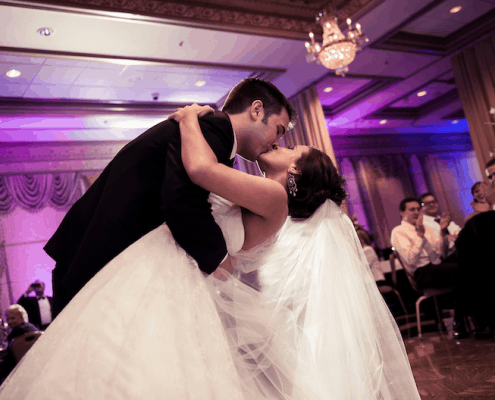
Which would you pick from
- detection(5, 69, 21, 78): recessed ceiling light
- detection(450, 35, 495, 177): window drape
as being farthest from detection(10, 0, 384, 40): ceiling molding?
detection(450, 35, 495, 177): window drape

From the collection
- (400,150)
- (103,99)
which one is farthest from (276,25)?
(400,150)

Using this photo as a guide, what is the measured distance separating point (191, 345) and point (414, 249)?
4.03 metres

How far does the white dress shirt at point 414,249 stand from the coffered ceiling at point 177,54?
3.00m

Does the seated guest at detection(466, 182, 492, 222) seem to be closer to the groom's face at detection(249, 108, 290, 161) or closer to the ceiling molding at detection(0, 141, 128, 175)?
the groom's face at detection(249, 108, 290, 161)

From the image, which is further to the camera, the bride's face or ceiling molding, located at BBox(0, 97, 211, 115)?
ceiling molding, located at BBox(0, 97, 211, 115)

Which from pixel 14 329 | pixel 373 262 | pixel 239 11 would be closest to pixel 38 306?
pixel 14 329

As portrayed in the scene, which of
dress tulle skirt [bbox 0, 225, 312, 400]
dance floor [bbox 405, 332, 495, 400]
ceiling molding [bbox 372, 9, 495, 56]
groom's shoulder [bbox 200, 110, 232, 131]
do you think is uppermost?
ceiling molding [bbox 372, 9, 495, 56]

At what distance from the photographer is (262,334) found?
125cm

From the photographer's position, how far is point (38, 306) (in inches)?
291

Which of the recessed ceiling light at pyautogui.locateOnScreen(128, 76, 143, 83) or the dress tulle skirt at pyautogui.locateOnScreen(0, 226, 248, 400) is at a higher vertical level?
the recessed ceiling light at pyautogui.locateOnScreen(128, 76, 143, 83)

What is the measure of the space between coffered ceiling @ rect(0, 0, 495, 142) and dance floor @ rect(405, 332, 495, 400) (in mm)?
4202

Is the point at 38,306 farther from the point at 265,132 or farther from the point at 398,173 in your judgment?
the point at 398,173

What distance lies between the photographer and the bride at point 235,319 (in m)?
0.99

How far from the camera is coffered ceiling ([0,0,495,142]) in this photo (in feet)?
Result: 17.5
